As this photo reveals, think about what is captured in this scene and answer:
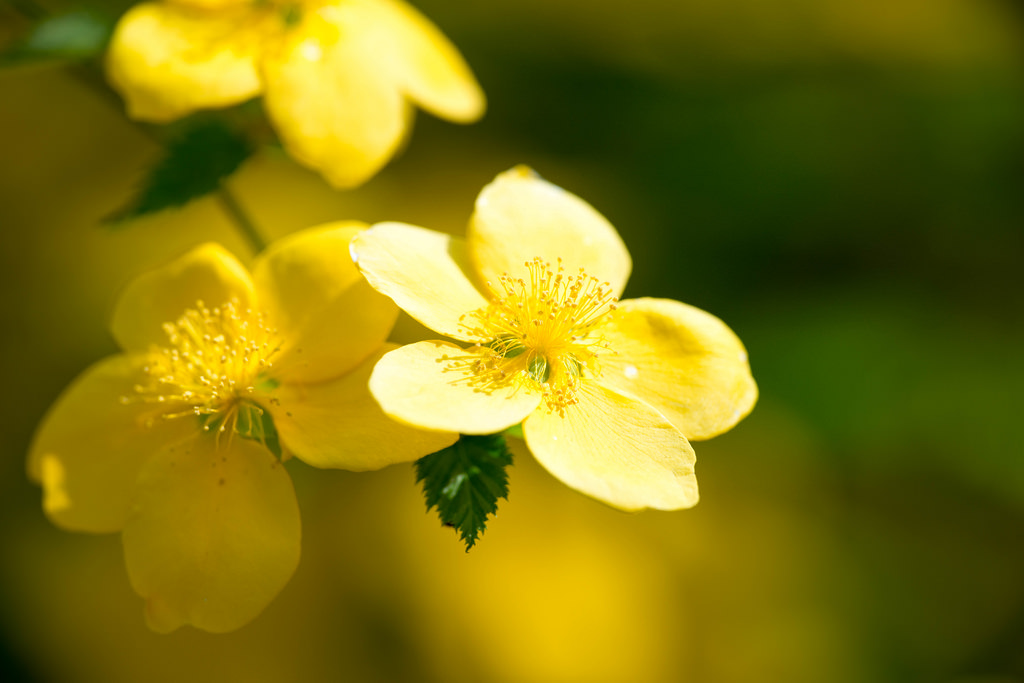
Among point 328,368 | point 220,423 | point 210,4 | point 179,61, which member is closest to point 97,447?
point 220,423

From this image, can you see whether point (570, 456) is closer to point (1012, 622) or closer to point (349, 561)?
point (349, 561)

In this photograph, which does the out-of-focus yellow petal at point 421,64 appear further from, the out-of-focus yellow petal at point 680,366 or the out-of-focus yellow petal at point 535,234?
the out-of-focus yellow petal at point 680,366

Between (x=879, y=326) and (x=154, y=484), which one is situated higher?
(x=154, y=484)

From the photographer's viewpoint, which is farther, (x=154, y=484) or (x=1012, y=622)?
(x=1012, y=622)

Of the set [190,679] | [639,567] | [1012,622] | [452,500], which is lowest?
[190,679]

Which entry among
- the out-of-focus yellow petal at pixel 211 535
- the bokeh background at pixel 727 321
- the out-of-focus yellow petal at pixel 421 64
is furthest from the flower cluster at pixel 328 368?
the bokeh background at pixel 727 321

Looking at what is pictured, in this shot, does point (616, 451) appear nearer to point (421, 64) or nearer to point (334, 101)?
point (334, 101)

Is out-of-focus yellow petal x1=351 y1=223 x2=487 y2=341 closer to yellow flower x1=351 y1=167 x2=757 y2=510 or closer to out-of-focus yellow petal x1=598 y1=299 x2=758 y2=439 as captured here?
yellow flower x1=351 y1=167 x2=757 y2=510

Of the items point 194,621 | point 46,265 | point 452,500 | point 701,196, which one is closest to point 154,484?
point 194,621
